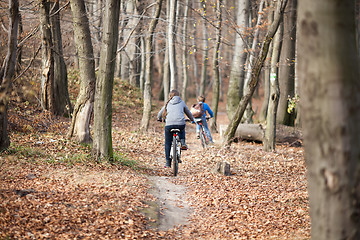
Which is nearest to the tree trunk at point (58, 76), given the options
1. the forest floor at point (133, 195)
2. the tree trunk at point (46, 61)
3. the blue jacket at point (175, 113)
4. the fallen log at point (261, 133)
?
the tree trunk at point (46, 61)

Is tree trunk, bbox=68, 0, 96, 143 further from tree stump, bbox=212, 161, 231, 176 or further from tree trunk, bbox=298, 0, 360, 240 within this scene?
tree trunk, bbox=298, 0, 360, 240

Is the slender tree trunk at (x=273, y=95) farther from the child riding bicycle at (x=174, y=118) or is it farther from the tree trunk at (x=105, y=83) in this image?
the tree trunk at (x=105, y=83)

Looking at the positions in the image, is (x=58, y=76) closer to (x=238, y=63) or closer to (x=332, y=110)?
(x=238, y=63)

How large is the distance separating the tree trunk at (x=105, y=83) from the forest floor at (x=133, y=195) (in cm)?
47

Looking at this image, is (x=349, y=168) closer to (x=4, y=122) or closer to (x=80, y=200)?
(x=80, y=200)

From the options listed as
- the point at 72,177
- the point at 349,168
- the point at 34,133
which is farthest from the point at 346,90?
the point at 34,133

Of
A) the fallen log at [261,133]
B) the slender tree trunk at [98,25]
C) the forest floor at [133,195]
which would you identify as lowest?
the forest floor at [133,195]

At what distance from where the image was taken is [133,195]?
7.12m

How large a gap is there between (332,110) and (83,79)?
8.50m

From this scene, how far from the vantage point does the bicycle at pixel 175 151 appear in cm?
959

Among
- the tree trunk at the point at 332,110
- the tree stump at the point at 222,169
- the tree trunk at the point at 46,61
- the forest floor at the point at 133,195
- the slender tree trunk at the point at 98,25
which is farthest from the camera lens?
the slender tree trunk at the point at 98,25

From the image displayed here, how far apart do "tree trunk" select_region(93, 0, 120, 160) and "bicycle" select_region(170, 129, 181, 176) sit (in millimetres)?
1631

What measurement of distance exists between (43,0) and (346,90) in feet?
36.9

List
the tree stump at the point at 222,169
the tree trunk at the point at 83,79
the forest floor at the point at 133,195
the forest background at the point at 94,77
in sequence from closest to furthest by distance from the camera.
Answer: the forest floor at the point at 133,195 < the forest background at the point at 94,77 < the tree stump at the point at 222,169 < the tree trunk at the point at 83,79
